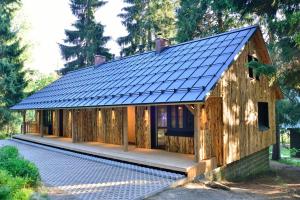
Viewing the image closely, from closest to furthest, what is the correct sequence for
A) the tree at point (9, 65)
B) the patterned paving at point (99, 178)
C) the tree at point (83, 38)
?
the patterned paving at point (99, 178)
the tree at point (9, 65)
the tree at point (83, 38)

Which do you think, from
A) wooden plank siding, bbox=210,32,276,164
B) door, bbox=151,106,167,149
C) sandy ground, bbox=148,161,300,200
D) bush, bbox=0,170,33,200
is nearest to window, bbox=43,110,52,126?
door, bbox=151,106,167,149

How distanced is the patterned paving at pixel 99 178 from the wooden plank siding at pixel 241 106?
2848 millimetres

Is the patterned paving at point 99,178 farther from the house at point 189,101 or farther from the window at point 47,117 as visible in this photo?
the window at point 47,117

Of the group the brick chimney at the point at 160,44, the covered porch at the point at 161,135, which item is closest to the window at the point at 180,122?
Result: the covered porch at the point at 161,135

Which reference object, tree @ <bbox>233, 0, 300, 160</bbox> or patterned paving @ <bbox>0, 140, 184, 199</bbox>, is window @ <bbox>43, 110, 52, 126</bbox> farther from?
tree @ <bbox>233, 0, 300, 160</bbox>

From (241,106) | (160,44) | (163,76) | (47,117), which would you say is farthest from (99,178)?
(47,117)

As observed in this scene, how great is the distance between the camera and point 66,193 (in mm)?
6863

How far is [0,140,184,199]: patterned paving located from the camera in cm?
696

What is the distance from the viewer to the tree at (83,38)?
27875mm

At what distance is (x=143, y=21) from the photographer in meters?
27.0

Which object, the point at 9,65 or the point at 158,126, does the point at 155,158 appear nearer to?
Answer: the point at 158,126

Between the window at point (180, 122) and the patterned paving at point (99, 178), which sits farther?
the window at point (180, 122)

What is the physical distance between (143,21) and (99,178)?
68.3 feet

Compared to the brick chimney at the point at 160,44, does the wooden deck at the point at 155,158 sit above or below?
below
